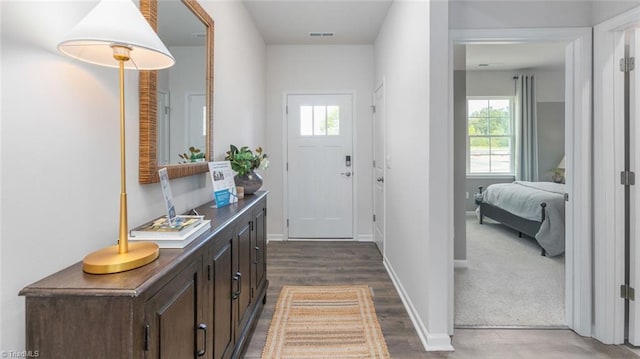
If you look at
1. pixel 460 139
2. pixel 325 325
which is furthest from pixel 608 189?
pixel 325 325

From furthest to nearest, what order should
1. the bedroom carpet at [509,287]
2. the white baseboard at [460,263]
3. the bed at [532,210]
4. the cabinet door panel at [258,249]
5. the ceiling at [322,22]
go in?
the bed at [532,210]
the white baseboard at [460,263]
the ceiling at [322,22]
the bedroom carpet at [509,287]
the cabinet door panel at [258,249]

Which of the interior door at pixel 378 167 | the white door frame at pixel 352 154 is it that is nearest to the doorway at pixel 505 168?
the interior door at pixel 378 167

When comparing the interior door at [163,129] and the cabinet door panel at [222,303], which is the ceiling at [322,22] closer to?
the interior door at [163,129]

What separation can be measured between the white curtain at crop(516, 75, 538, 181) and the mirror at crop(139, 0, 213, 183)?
6.26 meters

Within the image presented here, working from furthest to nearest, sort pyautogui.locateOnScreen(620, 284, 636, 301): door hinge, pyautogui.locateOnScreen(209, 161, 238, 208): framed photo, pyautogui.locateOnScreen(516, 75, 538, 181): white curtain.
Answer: pyautogui.locateOnScreen(516, 75, 538, 181): white curtain, pyautogui.locateOnScreen(620, 284, 636, 301): door hinge, pyautogui.locateOnScreen(209, 161, 238, 208): framed photo

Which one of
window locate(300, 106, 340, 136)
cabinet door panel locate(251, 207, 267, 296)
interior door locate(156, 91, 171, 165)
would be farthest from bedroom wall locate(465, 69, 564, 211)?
interior door locate(156, 91, 171, 165)

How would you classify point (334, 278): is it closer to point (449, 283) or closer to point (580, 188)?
point (449, 283)

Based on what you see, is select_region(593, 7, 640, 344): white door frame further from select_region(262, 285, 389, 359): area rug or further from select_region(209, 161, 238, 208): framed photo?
select_region(209, 161, 238, 208): framed photo

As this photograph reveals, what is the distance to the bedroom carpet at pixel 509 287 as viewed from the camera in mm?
2447

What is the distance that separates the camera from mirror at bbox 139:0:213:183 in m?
1.47

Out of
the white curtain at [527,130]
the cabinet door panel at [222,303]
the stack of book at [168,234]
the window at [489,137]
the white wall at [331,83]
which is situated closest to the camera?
the stack of book at [168,234]

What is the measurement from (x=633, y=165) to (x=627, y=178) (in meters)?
0.08

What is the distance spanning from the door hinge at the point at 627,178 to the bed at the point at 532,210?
2.01 meters

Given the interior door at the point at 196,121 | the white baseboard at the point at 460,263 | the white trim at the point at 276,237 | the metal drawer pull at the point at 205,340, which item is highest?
the interior door at the point at 196,121
